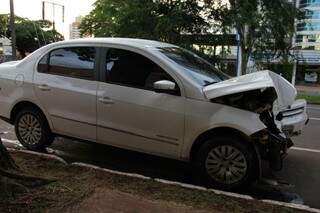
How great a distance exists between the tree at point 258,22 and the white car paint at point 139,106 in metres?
11.7

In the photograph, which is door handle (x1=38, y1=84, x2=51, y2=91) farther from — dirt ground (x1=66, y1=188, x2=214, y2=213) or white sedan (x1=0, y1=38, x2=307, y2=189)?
dirt ground (x1=66, y1=188, x2=214, y2=213)

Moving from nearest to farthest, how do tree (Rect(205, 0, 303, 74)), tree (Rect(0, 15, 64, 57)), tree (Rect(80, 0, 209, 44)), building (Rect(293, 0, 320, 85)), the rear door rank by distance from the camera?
1. the rear door
2. tree (Rect(80, 0, 209, 44))
3. tree (Rect(205, 0, 303, 74))
4. building (Rect(293, 0, 320, 85))
5. tree (Rect(0, 15, 64, 57))

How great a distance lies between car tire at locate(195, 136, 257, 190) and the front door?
38cm

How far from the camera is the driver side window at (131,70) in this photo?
600 centimetres

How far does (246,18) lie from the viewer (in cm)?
1780

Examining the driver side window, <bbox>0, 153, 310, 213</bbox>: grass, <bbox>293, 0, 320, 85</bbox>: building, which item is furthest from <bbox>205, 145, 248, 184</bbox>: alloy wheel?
<bbox>293, 0, 320, 85</bbox>: building

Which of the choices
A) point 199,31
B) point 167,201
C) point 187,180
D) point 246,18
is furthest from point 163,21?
point 167,201

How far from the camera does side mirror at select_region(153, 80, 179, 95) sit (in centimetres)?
571

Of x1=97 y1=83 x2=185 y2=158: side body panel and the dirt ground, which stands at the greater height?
x1=97 y1=83 x2=185 y2=158: side body panel

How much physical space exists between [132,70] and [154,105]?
623 millimetres

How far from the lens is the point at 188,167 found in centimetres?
652

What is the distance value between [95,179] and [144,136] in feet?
3.03

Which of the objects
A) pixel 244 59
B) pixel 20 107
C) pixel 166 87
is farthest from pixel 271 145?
pixel 244 59

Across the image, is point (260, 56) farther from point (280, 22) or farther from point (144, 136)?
point (144, 136)
